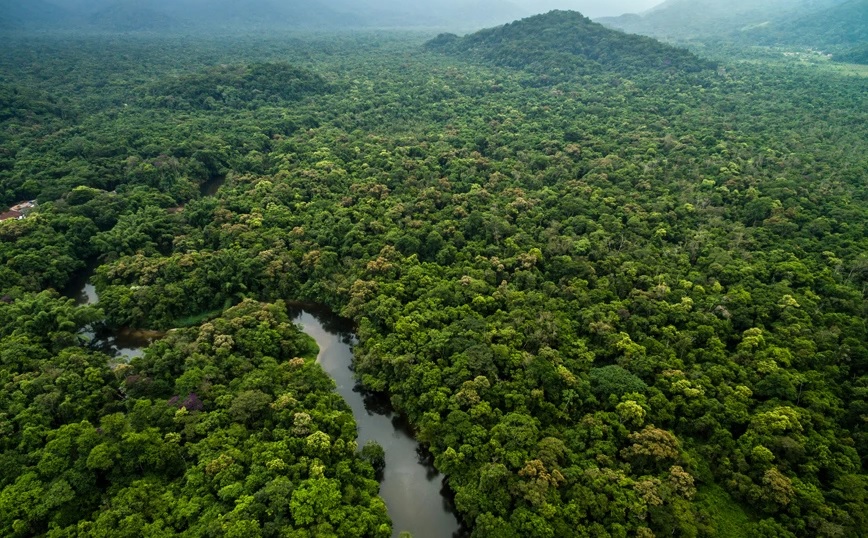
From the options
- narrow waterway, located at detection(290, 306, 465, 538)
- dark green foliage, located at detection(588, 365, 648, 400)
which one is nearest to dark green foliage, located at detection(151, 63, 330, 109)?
narrow waterway, located at detection(290, 306, 465, 538)

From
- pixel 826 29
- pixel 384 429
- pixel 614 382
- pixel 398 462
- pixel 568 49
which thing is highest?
pixel 826 29

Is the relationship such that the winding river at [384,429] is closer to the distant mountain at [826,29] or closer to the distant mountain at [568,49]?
the distant mountain at [568,49]

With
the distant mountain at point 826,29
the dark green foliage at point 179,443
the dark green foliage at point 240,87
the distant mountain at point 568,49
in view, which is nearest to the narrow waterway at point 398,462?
the dark green foliage at point 179,443

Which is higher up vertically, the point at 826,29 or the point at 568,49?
the point at 826,29

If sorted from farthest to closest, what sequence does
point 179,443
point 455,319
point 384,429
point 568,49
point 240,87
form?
1. point 568,49
2. point 240,87
3. point 455,319
4. point 384,429
5. point 179,443

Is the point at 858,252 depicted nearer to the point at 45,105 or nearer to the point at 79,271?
the point at 79,271

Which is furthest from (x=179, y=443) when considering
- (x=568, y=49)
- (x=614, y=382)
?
(x=568, y=49)

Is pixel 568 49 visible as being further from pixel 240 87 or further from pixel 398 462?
pixel 398 462
